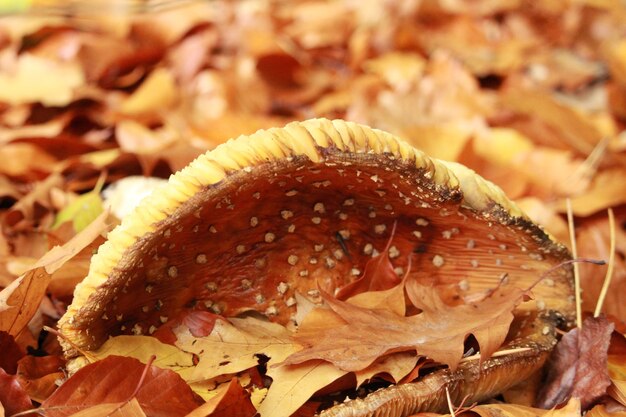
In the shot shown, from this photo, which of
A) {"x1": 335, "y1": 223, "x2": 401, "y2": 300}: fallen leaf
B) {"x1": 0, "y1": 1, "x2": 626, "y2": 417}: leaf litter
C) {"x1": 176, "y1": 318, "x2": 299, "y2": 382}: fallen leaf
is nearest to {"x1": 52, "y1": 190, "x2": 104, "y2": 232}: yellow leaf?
{"x1": 0, "y1": 1, "x2": 626, "y2": 417}: leaf litter

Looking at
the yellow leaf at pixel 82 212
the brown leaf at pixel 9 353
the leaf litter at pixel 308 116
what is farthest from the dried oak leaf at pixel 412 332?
the yellow leaf at pixel 82 212

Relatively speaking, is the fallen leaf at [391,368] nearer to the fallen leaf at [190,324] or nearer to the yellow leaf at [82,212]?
the fallen leaf at [190,324]

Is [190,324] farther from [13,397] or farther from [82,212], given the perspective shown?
[82,212]

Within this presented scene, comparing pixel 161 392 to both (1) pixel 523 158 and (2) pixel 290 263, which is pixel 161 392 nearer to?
(2) pixel 290 263

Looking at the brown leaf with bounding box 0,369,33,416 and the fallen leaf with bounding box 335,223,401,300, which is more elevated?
the fallen leaf with bounding box 335,223,401,300

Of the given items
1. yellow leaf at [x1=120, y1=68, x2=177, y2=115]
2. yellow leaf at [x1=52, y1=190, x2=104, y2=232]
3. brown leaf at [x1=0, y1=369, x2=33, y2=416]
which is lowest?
yellow leaf at [x1=120, y1=68, x2=177, y2=115]

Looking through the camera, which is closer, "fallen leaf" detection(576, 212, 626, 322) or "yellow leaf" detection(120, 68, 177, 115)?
"fallen leaf" detection(576, 212, 626, 322)

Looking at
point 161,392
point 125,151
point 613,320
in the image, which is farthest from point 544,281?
point 125,151

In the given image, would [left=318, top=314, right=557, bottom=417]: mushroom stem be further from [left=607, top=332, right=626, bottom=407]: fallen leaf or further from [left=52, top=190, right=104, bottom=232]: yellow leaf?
[left=52, top=190, right=104, bottom=232]: yellow leaf
